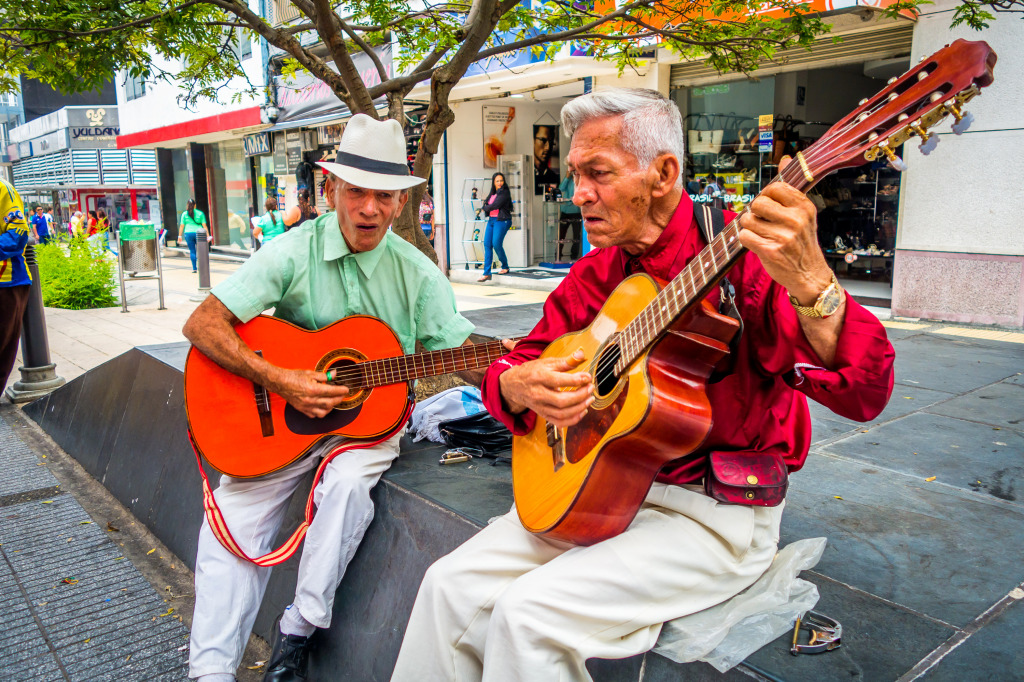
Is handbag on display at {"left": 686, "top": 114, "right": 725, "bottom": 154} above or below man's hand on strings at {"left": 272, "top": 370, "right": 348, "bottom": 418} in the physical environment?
above

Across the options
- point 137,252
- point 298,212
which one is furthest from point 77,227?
point 298,212

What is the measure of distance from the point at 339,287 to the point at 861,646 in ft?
6.92

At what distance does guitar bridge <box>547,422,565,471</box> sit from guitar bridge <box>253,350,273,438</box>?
46.9 inches

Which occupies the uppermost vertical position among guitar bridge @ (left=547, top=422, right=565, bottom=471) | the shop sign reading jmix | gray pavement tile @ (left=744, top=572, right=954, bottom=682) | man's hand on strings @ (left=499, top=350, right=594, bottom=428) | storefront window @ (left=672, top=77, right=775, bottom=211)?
the shop sign reading jmix

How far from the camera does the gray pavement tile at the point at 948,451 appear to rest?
9.70 feet

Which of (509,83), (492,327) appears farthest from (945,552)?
(509,83)

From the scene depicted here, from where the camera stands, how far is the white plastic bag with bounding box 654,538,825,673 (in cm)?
159

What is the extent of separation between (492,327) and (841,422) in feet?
10.6

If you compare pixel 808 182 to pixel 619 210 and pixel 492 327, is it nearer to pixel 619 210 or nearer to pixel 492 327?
pixel 619 210

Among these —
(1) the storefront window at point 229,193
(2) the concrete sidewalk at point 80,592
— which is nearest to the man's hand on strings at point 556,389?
(2) the concrete sidewalk at point 80,592

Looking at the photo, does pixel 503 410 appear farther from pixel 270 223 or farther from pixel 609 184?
pixel 270 223

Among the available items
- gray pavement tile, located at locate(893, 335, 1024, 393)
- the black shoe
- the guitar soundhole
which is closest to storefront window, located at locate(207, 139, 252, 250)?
gray pavement tile, located at locate(893, 335, 1024, 393)

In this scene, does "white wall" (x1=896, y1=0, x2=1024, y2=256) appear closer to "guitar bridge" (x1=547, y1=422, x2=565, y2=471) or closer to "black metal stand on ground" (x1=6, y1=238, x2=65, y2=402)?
"guitar bridge" (x1=547, y1=422, x2=565, y2=471)

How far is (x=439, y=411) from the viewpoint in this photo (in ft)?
11.5
